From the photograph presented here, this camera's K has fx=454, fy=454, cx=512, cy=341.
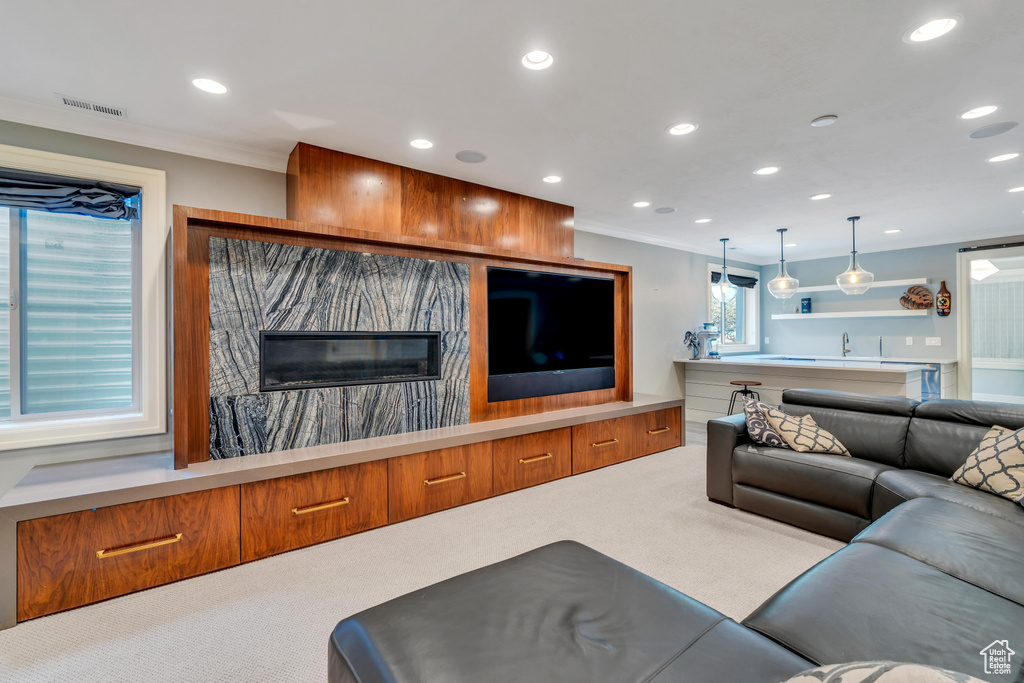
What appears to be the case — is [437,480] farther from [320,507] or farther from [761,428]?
[761,428]

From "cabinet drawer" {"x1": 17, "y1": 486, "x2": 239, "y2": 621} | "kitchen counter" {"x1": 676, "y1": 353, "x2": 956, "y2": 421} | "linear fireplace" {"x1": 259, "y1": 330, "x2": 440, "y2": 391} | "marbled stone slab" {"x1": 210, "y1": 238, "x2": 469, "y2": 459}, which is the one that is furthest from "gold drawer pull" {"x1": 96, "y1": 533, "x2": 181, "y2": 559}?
"kitchen counter" {"x1": 676, "y1": 353, "x2": 956, "y2": 421}

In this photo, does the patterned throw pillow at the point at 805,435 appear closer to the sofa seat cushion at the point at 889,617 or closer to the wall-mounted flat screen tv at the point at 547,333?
the sofa seat cushion at the point at 889,617

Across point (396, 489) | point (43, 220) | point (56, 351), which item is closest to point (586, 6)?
point (396, 489)

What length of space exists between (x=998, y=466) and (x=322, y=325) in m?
3.73

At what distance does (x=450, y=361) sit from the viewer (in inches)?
137

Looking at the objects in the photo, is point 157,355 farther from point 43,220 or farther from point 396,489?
point 396,489

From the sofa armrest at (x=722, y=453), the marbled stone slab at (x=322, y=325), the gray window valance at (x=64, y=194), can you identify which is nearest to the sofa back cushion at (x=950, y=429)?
the sofa armrest at (x=722, y=453)

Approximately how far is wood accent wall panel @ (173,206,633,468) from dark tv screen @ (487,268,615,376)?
112mm

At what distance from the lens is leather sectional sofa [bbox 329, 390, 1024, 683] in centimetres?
98

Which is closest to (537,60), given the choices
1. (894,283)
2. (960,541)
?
(960,541)

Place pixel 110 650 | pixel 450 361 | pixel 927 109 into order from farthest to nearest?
pixel 450 361, pixel 927 109, pixel 110 650

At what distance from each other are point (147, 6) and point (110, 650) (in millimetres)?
2439

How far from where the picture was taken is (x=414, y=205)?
3445 mm

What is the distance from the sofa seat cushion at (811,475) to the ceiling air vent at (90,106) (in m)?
4.24
